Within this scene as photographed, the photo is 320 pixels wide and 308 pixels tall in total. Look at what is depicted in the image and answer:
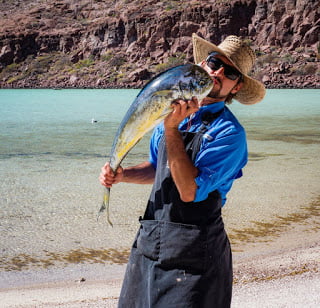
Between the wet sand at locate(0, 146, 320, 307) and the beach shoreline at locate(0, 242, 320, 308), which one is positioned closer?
the beach shoreline at locate(0, 242, 320, 308)

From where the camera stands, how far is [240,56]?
2393 millimetres

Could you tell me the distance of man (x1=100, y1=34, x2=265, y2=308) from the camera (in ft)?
6.75

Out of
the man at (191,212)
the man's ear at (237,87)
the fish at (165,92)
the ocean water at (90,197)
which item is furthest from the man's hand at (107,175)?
the ocean water at (90,197)

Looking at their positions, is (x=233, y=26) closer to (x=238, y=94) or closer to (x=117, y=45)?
(x=117, y=45)

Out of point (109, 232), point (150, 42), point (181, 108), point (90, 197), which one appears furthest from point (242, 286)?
point (150, 42)

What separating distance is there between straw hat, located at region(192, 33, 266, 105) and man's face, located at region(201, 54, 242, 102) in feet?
0.09

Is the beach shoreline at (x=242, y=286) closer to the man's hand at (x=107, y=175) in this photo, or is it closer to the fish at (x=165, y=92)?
the man's hand at (x=107, y=175)

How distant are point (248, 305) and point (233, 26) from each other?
101508 mm

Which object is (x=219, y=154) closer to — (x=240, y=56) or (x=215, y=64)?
(x=215, y=64)

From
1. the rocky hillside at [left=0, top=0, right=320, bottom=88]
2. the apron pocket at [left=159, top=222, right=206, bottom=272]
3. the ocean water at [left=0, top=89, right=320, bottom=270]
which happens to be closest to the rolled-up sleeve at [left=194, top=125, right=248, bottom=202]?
the apron pocket at [left=159, top=222, right=206, bottom=272]

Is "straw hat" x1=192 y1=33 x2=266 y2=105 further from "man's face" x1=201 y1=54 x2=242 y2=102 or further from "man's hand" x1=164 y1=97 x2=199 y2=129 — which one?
"man's hand" x1=164 y1=97 x2=199 y2=129

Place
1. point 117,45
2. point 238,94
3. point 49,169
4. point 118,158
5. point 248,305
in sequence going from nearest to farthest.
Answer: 1. point 118,158
2. point 238,94
3. point 248,305
4. point 49,169
5. point 117,45

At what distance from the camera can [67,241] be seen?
259 inches

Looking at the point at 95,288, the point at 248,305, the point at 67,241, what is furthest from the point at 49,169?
the point at 248,305
